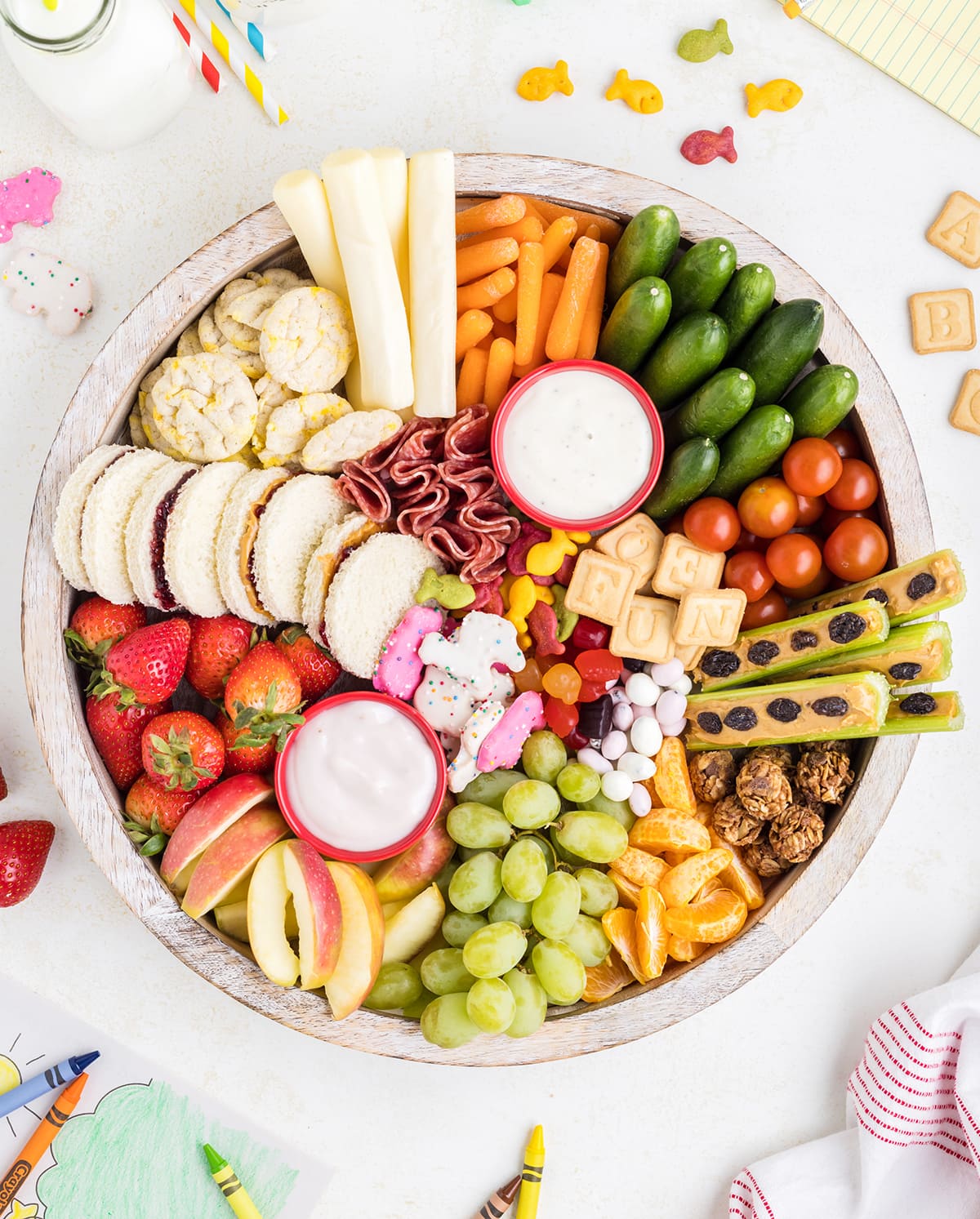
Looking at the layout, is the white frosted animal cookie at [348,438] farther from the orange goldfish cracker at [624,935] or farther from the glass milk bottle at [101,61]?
the orange goldfish cracker at [624,935]

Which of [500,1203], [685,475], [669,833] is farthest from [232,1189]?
[685,475]

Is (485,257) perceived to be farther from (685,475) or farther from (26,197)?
(26,197)

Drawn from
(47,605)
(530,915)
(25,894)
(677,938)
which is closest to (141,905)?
(25,894)

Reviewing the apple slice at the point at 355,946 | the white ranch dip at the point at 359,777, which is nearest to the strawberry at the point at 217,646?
the white ranch dip at the point at 359,777

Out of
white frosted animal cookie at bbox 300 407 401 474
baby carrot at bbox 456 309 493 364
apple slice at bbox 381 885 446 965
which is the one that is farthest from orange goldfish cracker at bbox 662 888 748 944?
baby carrot at bbox 456 309 493 364

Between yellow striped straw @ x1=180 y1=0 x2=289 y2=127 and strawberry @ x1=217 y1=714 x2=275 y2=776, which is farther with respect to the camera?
yellow striped straw @ x1=180 y1=0 x2=289 y2=127

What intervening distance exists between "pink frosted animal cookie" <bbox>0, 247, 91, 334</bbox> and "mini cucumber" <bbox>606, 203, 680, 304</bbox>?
94 centimetres

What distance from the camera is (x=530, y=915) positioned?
1.43 meters

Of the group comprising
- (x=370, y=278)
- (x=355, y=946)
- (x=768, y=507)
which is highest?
(x=370, y=278)

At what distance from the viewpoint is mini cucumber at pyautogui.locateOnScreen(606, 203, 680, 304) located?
135 centimetres

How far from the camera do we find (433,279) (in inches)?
56.1

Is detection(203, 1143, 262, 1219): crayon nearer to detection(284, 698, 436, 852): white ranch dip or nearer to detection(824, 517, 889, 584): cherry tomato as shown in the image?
detection(284, 698, 436, 852): white ranch dip

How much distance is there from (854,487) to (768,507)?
0.14 meters

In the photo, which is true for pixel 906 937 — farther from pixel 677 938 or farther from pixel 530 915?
pixel 530 915
